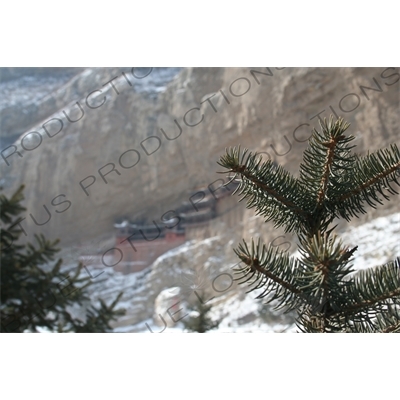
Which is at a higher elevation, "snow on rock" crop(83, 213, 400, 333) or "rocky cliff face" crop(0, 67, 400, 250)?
"rocky cliff face" crop(0, 67, 400, 250)

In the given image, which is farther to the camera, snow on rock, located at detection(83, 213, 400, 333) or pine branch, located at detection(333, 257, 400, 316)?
snow on rock, located at detection(83, 213, 400, 333)

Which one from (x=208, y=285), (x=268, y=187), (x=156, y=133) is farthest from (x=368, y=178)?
(x=156, y=133)

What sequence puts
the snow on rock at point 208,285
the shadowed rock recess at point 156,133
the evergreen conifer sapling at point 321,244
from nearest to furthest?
the evergreen conifer sapling at point 321,244, the snow on rock at point 208,285, the shadowed rock recess at point 156,133

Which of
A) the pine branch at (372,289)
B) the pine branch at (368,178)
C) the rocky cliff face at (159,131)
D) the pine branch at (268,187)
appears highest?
the rocky cliff face at (159,131)

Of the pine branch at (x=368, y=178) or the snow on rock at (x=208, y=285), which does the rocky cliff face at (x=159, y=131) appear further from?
the pine branch at (x=368, y=178)

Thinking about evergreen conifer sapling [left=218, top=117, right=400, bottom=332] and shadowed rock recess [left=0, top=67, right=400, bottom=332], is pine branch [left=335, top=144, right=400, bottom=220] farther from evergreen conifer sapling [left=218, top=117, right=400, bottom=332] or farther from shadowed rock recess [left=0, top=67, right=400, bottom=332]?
shadowed rock recess [left=0, top=67, right=400, bottom=332]

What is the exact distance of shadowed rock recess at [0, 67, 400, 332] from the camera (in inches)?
98.3

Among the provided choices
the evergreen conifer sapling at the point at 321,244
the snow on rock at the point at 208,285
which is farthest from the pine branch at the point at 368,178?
the snow on rock at the point at 208,285

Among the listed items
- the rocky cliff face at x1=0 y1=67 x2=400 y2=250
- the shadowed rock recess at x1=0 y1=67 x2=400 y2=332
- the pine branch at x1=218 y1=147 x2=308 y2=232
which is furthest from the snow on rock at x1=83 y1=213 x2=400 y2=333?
the pine branch at x1=218 y1=147 x2=308 y2=232

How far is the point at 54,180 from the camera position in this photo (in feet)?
9.05

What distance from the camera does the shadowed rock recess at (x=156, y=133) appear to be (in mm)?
2498

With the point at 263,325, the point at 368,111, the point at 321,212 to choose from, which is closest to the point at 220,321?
the point at 263,325

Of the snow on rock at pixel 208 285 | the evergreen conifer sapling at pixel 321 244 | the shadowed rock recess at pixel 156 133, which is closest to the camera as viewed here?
the evergreen conifer sapling at pixel 321 244
